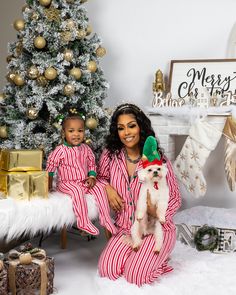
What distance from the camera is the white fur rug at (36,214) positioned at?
2.33 metres

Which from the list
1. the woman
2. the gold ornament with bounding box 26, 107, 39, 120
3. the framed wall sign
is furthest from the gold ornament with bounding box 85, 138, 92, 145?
the framed wall sign

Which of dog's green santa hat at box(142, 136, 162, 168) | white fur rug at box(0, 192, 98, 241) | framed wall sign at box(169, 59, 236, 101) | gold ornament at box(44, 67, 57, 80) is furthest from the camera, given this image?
framed wall sign at box(169, 59, 236, 101)

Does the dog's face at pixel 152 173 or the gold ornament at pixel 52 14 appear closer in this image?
the dog's face at pixel 152 173

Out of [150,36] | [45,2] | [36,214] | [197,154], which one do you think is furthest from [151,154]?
[150,36]

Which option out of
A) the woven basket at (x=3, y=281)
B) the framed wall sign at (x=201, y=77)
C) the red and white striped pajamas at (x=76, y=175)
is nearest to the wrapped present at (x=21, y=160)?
the red and white striped pajamas at (x=76, y=175)

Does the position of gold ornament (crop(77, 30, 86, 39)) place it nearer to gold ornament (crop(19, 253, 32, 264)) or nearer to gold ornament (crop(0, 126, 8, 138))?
gold ornament (crop(0, 126, 8, 138))

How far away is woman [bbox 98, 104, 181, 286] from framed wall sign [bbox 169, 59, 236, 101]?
910 millimetres

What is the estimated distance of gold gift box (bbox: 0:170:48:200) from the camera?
7.97ft

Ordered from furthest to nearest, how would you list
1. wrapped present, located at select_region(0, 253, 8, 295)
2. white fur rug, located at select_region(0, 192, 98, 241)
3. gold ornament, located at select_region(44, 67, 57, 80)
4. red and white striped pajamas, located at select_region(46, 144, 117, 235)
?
gold ornament, located at select_region(44, 67, 57, 80)
red and white striped pajamas, located at select_region(46, 144, 117, 235)
white fur rug, located at select_region(0, 192, 98, 241)
wrapped present, located at select_region(0, 253, 8, 295)

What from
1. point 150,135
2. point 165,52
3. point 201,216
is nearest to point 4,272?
point 150,135

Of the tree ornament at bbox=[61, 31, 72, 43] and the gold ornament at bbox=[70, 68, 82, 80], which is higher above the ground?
A: the tree ornament at bbox=[61, 31, 72, 43]

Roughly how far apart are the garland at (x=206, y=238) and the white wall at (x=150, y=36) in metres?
0.69

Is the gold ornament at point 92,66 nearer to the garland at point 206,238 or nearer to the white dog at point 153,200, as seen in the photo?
the white dog at point 153,200

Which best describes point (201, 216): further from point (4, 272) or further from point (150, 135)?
point (4, 272)
